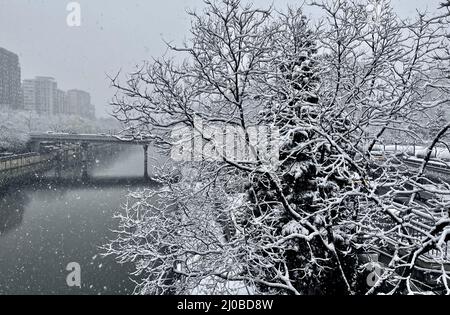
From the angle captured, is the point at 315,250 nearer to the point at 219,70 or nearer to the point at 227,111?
the point at 227,111

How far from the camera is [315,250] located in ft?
25.4

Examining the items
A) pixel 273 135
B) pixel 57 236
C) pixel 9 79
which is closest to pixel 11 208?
pixel 57 236

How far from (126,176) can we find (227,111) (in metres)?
40.4

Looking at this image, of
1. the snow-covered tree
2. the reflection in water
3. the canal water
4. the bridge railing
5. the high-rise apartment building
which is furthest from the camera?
the high-rise apartment building

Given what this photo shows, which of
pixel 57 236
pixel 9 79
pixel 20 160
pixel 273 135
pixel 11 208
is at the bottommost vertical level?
pixel 57 236

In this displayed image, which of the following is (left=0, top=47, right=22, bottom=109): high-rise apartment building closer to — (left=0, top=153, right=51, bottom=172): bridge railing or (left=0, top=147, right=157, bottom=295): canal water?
(left=0, top=153, right=51, bottom=172): bridge railing

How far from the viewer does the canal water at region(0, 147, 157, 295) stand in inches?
653

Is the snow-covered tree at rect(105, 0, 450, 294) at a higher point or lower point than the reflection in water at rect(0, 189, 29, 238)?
higher

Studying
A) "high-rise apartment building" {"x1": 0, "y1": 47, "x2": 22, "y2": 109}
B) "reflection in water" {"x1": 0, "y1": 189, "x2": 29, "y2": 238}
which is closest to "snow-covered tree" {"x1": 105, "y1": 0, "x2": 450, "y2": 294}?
"reflection in water" {"x1": 0, "y1": 189, "x2": 29, "y2": 238}

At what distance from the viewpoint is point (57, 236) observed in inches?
896

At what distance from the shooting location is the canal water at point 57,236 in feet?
54.4

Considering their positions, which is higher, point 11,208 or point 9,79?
point 9,79

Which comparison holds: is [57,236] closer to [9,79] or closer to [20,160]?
[20,160]
